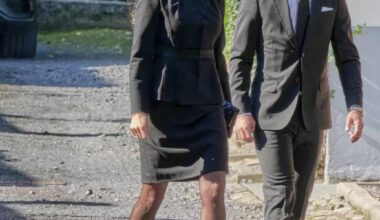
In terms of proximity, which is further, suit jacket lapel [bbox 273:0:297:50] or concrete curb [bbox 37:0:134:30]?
concrete curb [bbox 37:0:134:30]

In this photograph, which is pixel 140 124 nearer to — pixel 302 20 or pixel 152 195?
pixel 152 195

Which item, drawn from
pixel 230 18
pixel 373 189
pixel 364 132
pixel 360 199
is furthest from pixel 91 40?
pixel 360 199

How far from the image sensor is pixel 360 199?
8.06 meters

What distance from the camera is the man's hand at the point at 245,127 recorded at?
5586mm

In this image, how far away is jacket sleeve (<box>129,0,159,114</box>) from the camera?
5.52 meters

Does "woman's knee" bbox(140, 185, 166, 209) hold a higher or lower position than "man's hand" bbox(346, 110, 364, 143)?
lower

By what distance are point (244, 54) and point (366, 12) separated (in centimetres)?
339

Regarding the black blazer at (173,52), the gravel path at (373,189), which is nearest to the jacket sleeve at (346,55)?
the black blazer at (173,52)

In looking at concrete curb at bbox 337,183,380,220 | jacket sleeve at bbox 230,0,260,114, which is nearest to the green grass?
concrete curb at bbox 337,183,380,220

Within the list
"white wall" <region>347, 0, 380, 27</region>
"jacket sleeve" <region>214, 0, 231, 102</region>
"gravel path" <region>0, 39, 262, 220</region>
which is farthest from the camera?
"white wall" <region>347, 0, 380, 27</region>

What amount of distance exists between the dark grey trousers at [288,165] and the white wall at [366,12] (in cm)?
329

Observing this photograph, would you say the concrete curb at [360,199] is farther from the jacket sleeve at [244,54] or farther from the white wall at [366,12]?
the jacket sleeve at [244,54]

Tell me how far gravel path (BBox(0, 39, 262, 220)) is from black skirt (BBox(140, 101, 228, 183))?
228cm

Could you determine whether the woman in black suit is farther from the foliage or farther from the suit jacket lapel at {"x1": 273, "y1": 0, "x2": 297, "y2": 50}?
the foliage
